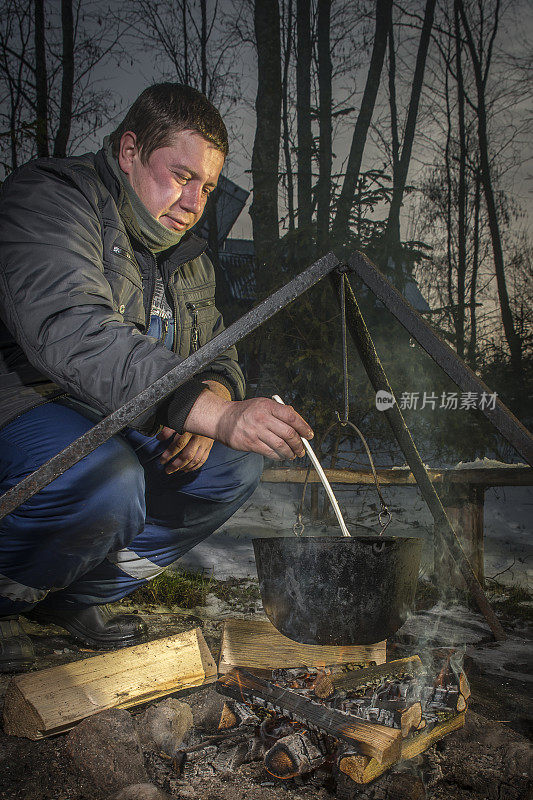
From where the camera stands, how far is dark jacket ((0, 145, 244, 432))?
4.15 ft

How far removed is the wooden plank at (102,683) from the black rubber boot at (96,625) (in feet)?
1.20

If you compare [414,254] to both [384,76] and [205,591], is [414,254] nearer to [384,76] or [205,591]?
[384,76]

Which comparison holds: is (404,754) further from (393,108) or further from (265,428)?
(393,108)

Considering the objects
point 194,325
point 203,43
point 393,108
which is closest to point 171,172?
point 194,325

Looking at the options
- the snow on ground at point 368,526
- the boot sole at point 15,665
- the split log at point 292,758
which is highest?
the split log at point 292,758

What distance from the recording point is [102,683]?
4.45 feet

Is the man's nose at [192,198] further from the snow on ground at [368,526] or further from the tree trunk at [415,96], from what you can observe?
the tree trunk at [415,96]

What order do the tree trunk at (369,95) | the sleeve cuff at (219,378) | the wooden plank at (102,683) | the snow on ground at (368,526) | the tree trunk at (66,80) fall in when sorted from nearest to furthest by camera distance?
1. the wooden plank at (102,683)
2. the sleeve cuff at (219,378)
3. the snow on ground at (368,526)
4. the tree trunk at (66,80)
5. the tree trunk at (369,95)

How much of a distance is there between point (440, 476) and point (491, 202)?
5272 millimetres

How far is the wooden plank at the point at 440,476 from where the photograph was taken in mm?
3094

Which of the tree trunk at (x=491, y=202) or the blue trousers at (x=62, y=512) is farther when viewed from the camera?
the tree trunk at (x=491, y=202)

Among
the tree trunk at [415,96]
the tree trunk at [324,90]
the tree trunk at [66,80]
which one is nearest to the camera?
the tree trunk at [66,80]

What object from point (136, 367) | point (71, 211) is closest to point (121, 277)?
point (71, 211)

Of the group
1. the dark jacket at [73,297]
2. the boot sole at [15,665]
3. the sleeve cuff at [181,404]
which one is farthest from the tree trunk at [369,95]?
the boot sole at [15,665]
